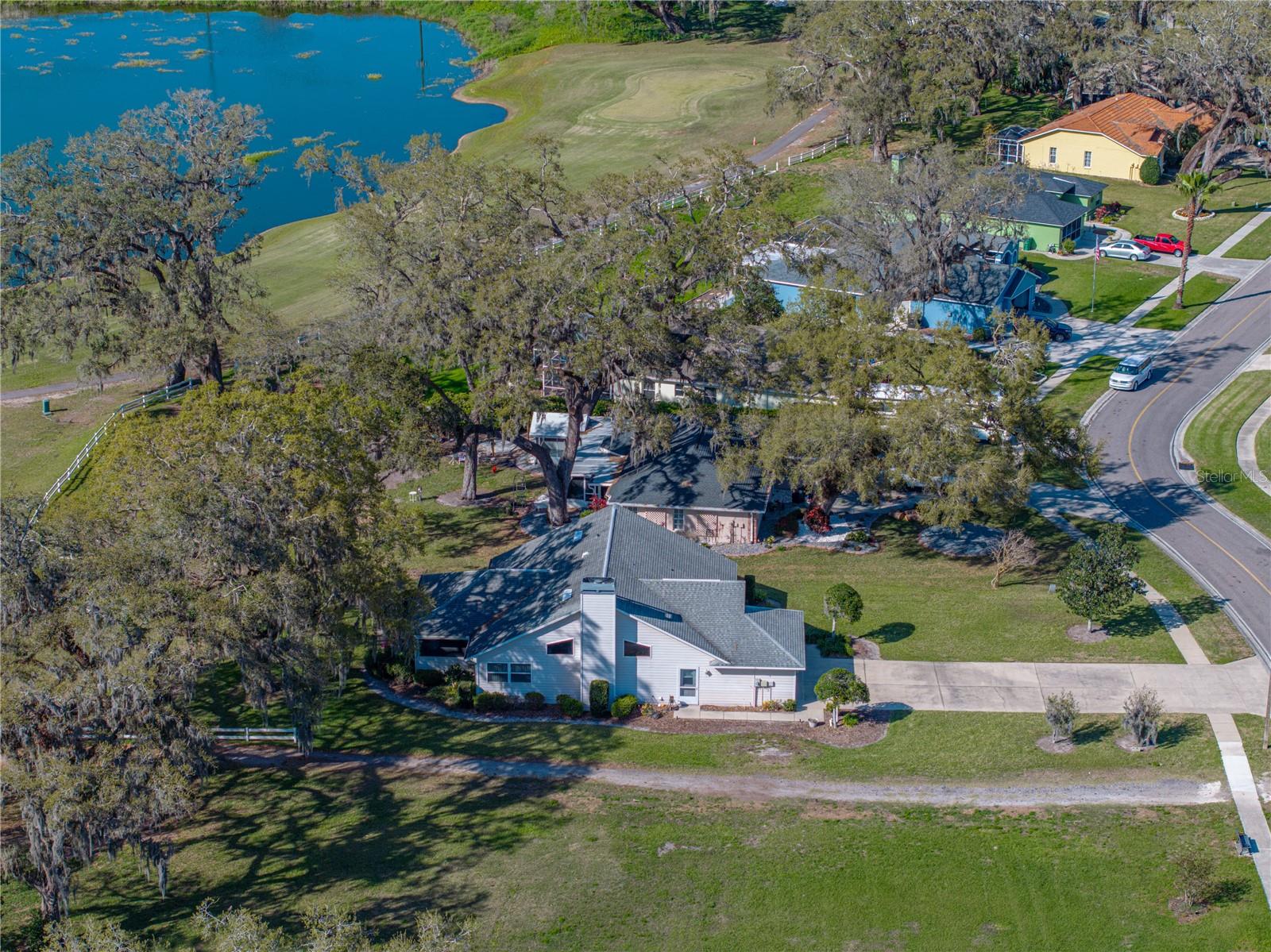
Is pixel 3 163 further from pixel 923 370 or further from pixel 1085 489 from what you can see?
pixel 1085 489

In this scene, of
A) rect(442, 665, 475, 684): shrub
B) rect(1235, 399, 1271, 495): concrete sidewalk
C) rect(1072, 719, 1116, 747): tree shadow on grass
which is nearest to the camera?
rect(1072, 719, 1116, 747): tree shadow on grass

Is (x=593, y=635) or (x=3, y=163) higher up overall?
(x=3, y=163)

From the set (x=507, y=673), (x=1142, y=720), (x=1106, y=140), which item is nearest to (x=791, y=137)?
(x=1106, y=140)

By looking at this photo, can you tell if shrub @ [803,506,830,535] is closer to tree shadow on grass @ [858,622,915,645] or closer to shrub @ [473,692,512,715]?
tree shadow on grass @ [858,622,915,645]

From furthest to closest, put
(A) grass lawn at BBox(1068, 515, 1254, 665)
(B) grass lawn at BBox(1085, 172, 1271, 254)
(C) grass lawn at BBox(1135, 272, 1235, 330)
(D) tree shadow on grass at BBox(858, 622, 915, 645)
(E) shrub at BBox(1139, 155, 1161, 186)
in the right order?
(E) shrub at BBox(1139, 155, 1161, 186)
(B) grass lawn at BBox(1085, 172, 1271, 254)
(C) grass lawn at BBox(1135, 272, 1235, 330)
(D) tree shadow on grass at BBox(858, 622, 915, 645)
(A) grass lawn at BBox(1068, 515, 1254, 665)

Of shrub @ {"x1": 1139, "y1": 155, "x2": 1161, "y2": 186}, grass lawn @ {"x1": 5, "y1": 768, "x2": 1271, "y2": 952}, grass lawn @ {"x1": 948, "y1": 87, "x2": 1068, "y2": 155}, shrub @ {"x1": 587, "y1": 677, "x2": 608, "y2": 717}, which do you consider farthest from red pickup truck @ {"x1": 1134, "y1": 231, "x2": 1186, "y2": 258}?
shrub @ {"x1": 587, "y1": 677, "x2": 608, "y2": 717}

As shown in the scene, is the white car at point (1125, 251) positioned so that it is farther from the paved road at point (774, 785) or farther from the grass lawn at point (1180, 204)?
the paved road at point (774, 785)

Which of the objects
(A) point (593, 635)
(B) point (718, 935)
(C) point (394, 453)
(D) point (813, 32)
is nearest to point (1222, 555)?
(A) point (593, 635)
